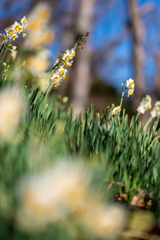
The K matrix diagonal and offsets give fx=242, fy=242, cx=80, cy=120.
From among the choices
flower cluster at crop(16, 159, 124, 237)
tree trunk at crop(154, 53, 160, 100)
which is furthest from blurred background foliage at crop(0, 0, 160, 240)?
tree trunk at crop(154, 53, 160, 100)

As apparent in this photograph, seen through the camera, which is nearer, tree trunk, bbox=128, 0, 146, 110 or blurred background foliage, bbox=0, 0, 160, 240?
blurred background foliage, bbox=0, 0, 160, 240

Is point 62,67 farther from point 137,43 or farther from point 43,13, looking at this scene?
point 137,43

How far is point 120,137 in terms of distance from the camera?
4.67 feet

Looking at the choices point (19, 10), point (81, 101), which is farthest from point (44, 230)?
point (19, 10)

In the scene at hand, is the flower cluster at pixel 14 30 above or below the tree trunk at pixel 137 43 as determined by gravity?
below

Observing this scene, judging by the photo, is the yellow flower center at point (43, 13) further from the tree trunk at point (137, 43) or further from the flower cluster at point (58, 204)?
the tree trunk at point (137, 43)

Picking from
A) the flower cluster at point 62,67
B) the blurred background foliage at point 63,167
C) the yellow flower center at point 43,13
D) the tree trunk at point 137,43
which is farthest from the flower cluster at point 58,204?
the tree trunk at point 137,43

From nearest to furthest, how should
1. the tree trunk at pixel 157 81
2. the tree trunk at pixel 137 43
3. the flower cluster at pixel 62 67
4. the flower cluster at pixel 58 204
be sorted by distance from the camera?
the flower cluster at pixel 58 204 < the flower cluster at pixel 62 67 < the tree trunk at pixel 157 81 < the tree trunk at pixel 137 43

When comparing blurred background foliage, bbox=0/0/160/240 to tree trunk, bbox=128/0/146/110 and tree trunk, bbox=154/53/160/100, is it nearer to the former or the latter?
tree trunk, bbox=154/53/160/100

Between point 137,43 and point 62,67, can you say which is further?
point 137,43

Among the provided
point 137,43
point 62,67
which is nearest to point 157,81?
point 137,43

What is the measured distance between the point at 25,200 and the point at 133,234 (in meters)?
0.49

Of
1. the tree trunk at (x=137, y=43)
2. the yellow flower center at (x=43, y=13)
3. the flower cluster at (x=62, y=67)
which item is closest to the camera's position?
the yellow flower center at (x=43, y=13)

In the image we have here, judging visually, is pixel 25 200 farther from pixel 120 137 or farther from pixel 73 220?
pixel 120 137
